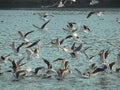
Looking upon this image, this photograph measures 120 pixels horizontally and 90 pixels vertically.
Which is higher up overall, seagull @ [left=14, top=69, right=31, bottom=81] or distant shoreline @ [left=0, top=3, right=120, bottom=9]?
distant shoreline @ [left=0, top=3, right=120, bottom=9]

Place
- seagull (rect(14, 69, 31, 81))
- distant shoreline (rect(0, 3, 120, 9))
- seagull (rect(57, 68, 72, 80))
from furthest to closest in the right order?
distant shoreline (rect(0, 3, 120, 9))
seagull (rect(57, 68, 72, 80))
seagull (rect(14, 69, 31, 81))

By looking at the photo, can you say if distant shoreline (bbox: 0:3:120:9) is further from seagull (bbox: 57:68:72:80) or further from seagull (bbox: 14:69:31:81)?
seagull (bbox: 14:69:31:81)

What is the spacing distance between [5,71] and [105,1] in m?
88.5

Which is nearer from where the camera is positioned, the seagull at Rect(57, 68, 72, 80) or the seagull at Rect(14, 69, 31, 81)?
the seagull at Rect(14, 69, 31, 81)

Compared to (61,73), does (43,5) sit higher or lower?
higher

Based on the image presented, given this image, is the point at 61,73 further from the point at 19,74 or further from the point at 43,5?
the point at 43,5

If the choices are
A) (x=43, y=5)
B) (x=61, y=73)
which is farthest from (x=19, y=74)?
(x=43, y=5)

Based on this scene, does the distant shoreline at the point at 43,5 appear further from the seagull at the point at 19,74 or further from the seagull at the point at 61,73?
the seagull at the point at 19,74

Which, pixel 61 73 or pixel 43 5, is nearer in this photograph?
pixel 61 73

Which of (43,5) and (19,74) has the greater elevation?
(43,5)

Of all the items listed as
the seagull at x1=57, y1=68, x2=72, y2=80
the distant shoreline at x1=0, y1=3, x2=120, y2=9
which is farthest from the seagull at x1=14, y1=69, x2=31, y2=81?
the distant shoreline at x1=0, y1=3, x2=120, y2=9

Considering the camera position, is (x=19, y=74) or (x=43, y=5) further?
(x=43, y=5)

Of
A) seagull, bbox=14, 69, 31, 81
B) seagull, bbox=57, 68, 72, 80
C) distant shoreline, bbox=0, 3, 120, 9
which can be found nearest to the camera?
seagull, bbox=14, 69, 31, 81

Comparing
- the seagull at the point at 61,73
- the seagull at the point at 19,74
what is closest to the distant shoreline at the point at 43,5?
the seagull at the point at 61,73
